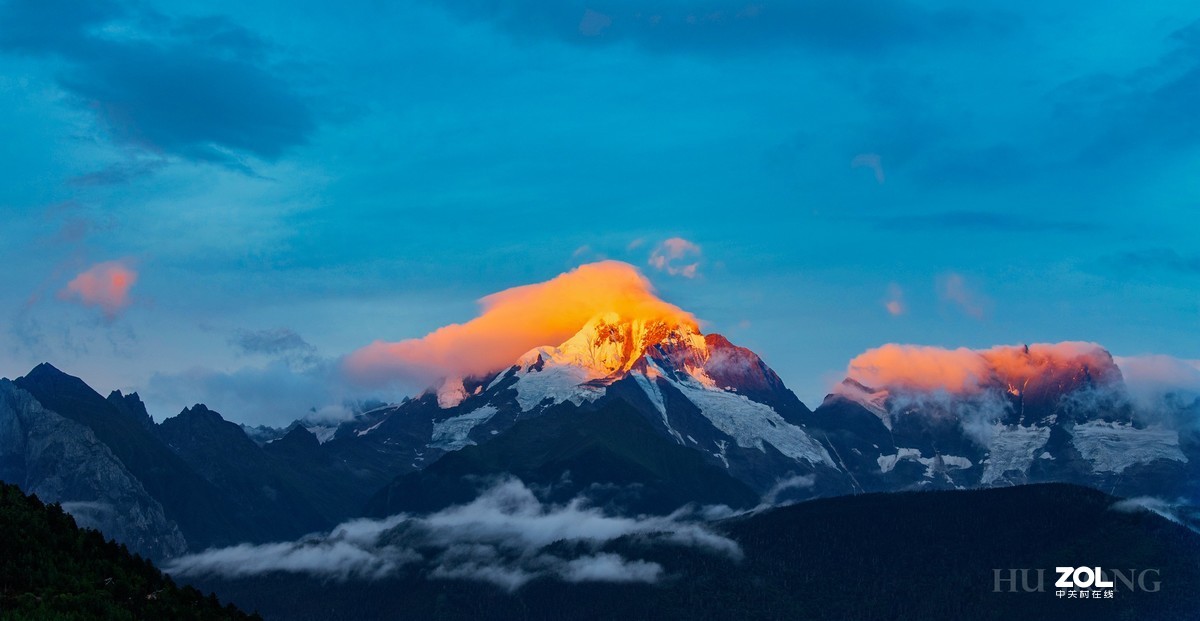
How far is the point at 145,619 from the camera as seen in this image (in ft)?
543

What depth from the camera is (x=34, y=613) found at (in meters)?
151

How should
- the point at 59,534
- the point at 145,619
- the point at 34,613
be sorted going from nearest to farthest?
the point at 34,613 < the point at 145,619 < the point at 59,534

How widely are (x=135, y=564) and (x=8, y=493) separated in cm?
1710

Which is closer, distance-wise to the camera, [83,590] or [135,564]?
[83,590]

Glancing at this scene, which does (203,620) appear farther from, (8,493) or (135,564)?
(8,493)

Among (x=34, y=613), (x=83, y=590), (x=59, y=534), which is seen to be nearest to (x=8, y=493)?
(x=59, y=534)

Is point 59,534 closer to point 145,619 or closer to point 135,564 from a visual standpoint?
point 135,564

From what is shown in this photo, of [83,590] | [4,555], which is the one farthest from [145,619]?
[4,555]

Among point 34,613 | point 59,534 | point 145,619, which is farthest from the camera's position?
point 59,534

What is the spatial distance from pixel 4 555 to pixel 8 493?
61.7 feet

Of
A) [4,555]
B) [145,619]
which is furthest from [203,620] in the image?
[4,555]

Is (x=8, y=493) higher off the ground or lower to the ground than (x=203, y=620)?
higher

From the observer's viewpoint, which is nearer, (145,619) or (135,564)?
(145,619)

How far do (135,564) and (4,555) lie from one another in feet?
52.0
